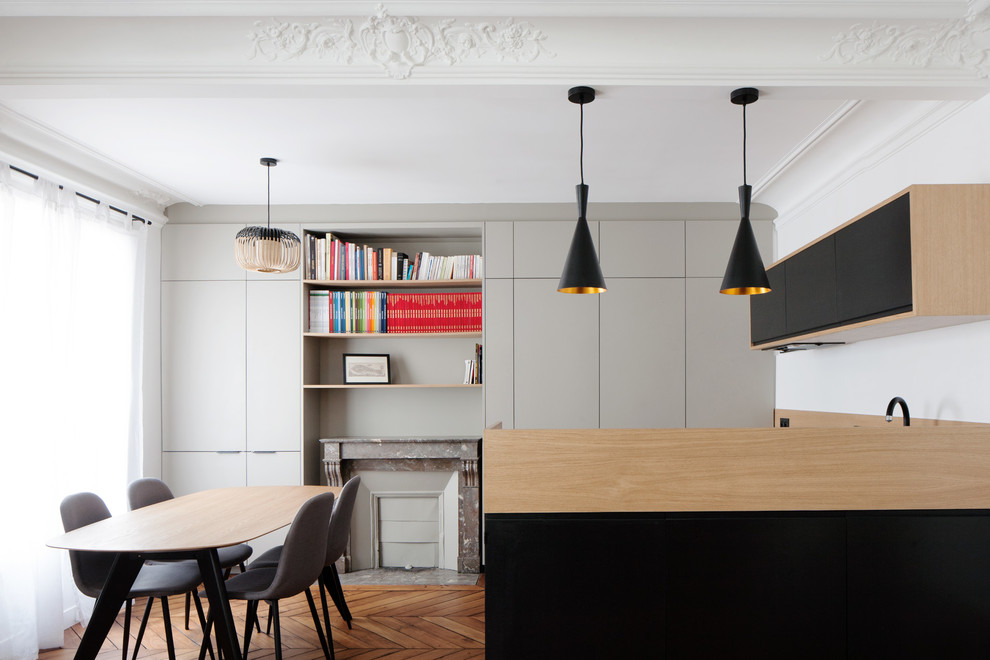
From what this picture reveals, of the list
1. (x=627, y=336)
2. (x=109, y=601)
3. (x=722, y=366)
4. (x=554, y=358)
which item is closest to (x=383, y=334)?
(x=554, y=358)

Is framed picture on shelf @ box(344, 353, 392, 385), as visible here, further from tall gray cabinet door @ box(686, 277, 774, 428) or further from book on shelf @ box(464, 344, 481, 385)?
tall gray cabinet door @ box(686, 277, 774, 428)

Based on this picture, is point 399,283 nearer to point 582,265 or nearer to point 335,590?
point 335,590

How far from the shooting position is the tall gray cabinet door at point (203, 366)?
16.3 ft

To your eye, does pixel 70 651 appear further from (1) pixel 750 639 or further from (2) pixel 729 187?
(2) pixel 729 187

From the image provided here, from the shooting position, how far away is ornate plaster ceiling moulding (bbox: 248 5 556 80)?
2.48 m

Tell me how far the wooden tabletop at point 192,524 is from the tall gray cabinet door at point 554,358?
1746 mm

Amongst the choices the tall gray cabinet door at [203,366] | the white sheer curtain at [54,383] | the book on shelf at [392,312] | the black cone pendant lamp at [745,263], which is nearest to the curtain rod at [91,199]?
the white sheer curtain at [54,383]

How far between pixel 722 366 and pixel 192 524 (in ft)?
11.9

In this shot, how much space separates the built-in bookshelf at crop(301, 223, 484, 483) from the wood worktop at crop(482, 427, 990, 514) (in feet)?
8.72

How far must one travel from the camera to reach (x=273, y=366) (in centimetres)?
498

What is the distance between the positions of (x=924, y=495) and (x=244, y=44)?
292cm

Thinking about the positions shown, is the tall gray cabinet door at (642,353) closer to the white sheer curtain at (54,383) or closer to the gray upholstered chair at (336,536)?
the gray upholstered chair at (336,536)

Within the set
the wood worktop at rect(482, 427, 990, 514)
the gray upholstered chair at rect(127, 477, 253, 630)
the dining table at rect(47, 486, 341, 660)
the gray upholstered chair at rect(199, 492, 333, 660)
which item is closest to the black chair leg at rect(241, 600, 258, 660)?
the gray upholstered chair at rect(199, 492, 333, 660)

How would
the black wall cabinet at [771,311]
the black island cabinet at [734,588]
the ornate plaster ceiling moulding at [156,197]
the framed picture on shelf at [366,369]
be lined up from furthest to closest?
the framed picture on shelf at [366,369] → the ornate plaster ceiling moulding at [156,197] → the black wall cabinet at [771,311] → the black island cabinet at [734,588]
